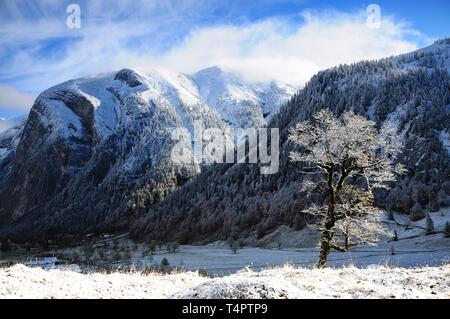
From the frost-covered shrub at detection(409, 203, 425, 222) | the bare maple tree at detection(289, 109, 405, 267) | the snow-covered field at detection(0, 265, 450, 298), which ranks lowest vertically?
the frost-covered shrub at detection(409, 203, 425, 222)

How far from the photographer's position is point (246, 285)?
1503 cm

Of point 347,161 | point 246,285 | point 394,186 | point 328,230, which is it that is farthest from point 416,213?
point 246,285

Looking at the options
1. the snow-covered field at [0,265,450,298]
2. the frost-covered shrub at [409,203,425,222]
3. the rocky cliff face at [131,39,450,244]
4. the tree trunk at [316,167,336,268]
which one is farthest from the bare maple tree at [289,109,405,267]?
the rocky cliff face at [131,39,450,244]

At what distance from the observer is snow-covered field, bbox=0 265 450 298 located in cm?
1503

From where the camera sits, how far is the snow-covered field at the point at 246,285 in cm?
1503

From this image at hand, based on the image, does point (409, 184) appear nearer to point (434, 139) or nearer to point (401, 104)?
point (434, 139)

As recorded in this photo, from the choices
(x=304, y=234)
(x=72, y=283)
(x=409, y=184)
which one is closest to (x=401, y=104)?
(x=409, y=184)

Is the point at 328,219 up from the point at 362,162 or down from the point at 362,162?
down

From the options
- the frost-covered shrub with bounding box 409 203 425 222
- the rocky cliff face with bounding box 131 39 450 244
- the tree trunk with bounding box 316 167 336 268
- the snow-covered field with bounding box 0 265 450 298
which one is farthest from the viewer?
the rocky cliff face with bounding box 131 39 450 244

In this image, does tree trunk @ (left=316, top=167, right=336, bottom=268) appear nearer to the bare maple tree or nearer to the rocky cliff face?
the bare maple tree

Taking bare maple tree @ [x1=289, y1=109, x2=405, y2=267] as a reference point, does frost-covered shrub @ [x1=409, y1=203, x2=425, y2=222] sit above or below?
below
